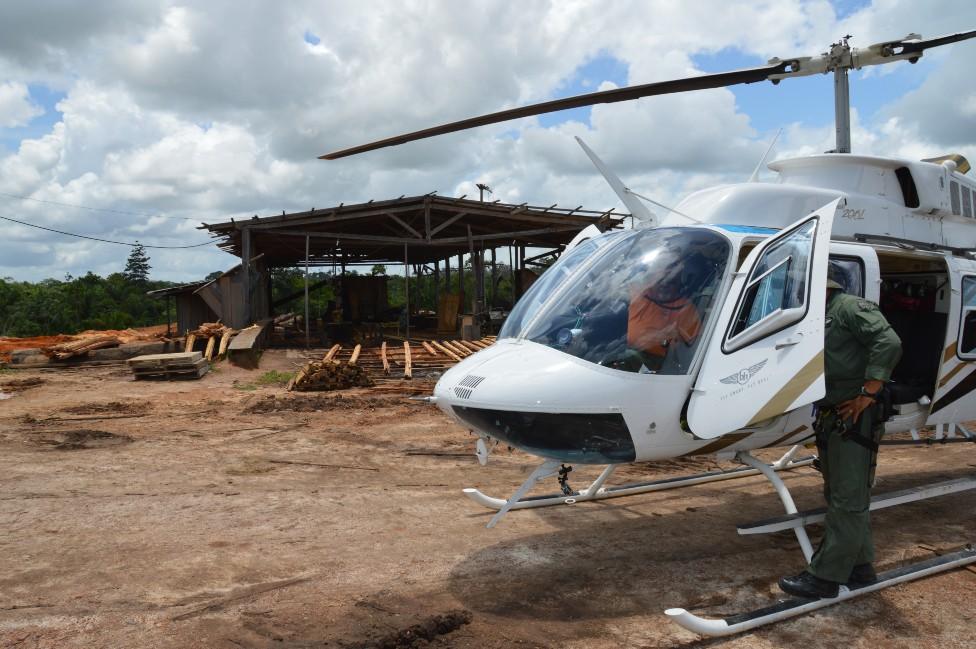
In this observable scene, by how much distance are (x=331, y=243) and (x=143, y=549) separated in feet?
Result: 62.7

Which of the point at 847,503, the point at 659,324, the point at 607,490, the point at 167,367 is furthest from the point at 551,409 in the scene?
the point at 167,367

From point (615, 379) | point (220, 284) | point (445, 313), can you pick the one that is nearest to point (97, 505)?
point (615, 379)

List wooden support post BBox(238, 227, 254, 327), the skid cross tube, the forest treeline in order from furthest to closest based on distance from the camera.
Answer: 1. the forest treeline
2. wooden support post BBox(238, 227, 254, 327)
3. the skid cross tube

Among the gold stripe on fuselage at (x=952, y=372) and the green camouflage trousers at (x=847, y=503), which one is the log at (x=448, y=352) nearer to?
the gold stripe on fuselage at (x=952, y=372)

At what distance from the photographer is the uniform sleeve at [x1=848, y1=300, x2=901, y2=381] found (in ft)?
13.4

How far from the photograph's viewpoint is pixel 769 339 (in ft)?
13.5

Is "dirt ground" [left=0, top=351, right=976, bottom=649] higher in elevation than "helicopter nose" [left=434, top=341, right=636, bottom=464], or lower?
lower

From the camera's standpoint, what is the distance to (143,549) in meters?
5.11

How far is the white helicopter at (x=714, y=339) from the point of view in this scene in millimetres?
4043

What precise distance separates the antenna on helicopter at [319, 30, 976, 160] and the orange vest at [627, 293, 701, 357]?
5.76 feet

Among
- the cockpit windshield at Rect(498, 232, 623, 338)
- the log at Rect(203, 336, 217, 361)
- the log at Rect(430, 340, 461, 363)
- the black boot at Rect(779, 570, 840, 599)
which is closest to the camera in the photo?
the black boot at Rect(779, 570, 840, 599)

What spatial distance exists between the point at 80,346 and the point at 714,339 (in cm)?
1758

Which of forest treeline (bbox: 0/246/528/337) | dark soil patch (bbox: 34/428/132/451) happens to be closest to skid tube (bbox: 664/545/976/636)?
dark soil patch (bbox: 34/428/132/451)

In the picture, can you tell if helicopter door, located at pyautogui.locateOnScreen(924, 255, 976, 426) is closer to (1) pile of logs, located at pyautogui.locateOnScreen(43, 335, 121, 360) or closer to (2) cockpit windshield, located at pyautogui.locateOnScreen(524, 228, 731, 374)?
(2) cockpit windshield, located at pyautogui.locateOnScreen(524, 228, 731, 374)
